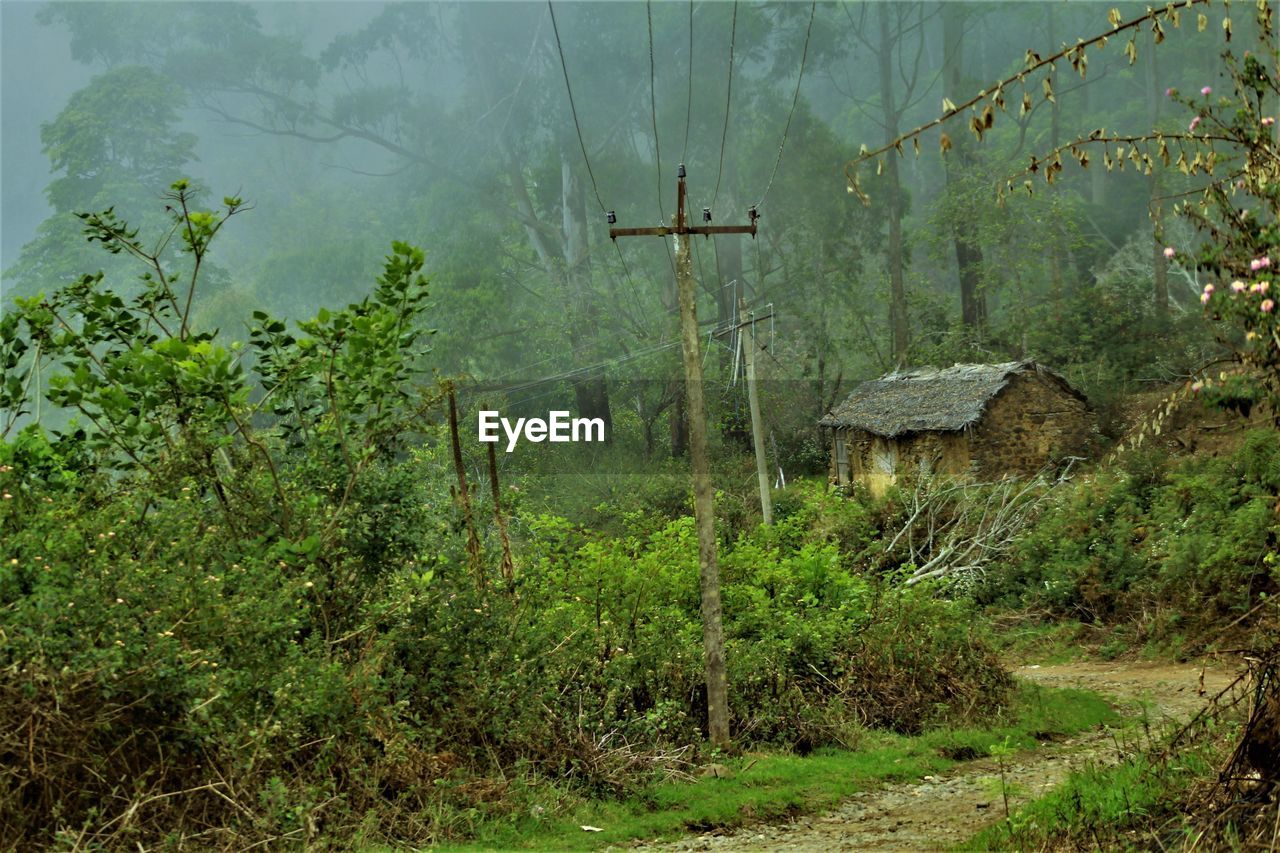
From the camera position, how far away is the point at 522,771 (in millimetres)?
10258

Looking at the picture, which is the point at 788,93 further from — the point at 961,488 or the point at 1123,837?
the point at 1123,837

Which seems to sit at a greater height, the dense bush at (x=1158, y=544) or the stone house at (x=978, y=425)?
the stone house at (x=978, y=425)

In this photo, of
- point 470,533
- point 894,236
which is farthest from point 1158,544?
point 894,236

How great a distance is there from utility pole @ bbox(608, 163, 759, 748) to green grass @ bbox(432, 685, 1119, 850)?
0.67 m

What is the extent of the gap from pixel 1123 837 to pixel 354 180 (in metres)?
73.8

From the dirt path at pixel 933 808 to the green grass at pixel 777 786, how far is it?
0.22 metres

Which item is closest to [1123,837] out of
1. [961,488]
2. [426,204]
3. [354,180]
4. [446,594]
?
[446,594]

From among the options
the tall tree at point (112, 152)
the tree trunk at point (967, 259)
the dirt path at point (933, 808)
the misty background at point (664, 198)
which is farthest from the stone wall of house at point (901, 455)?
the tall tree at point (112, 152)

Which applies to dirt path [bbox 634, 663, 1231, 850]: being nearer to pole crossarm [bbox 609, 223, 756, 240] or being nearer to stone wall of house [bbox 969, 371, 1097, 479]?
pole crossarm [bbox 609, 223, 756, 240]

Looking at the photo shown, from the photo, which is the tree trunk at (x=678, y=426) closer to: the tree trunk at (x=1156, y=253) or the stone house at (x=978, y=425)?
the stone house at (x=978, y=425)

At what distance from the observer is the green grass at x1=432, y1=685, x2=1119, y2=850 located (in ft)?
32.4

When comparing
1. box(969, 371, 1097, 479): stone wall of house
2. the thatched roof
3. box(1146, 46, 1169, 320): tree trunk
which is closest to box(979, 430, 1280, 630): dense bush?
box(969, 371, 1097, 479): stone wall of house

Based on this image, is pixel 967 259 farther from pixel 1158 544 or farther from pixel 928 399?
pixel 1158 544

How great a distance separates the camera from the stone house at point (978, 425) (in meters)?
30.1
